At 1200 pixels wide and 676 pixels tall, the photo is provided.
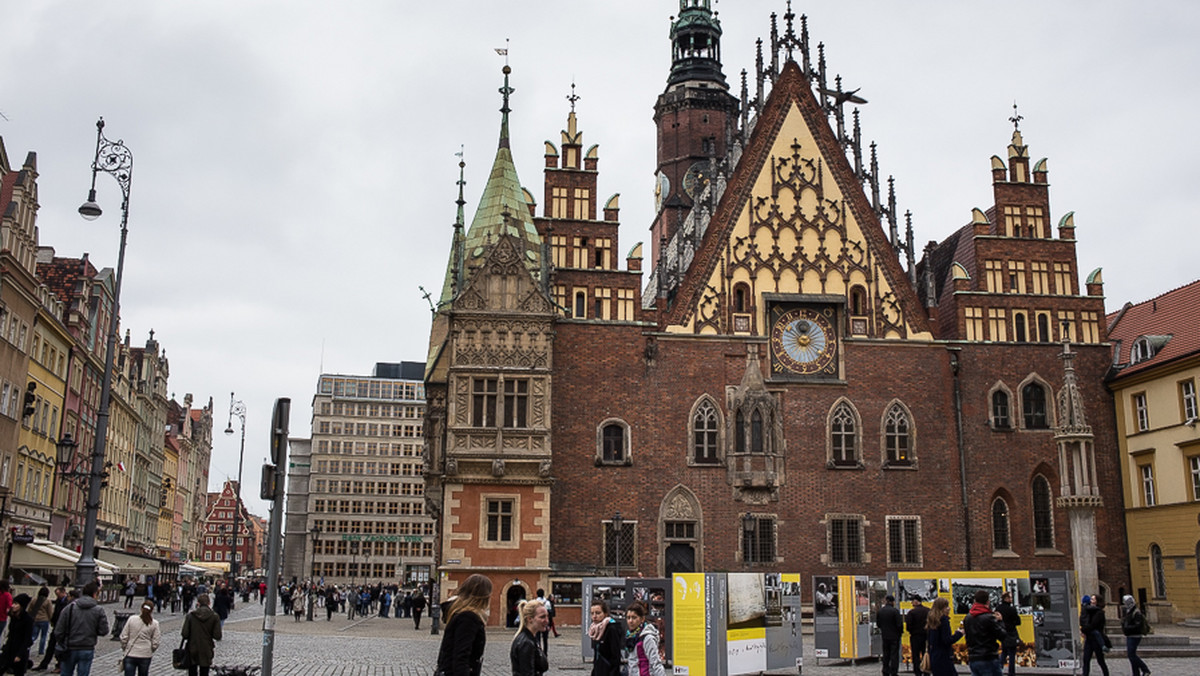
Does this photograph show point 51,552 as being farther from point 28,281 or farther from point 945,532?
point 945,532

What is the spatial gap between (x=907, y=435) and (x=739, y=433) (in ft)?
20.7

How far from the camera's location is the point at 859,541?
127 ft

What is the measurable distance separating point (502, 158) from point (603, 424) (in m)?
11.6

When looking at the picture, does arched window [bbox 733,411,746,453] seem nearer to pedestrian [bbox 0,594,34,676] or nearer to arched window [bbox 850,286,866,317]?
arched window [bbox 850,286,866,317]

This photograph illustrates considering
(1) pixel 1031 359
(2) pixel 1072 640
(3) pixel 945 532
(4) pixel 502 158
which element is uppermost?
(4) pixel 502 158

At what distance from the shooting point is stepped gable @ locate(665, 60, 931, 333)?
39906 mm

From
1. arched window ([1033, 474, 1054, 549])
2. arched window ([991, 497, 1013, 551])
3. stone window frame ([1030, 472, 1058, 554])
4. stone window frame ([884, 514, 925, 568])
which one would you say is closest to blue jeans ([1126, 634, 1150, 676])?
stone window frame ([884, 514, 925, 568])

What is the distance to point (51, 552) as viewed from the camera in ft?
116

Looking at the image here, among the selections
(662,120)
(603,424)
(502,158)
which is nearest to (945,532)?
(603,424)

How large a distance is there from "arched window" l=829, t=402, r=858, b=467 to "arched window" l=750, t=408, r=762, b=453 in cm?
263

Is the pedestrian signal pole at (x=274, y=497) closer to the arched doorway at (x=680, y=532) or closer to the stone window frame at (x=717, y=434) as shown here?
the arched doorway at (x=680, y=532)

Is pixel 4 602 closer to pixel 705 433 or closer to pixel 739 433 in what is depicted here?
pixel 705 433

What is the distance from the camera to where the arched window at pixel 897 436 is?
39531mm

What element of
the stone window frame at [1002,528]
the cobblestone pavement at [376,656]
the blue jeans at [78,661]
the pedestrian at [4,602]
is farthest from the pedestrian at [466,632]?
the stone window frame at [1002,528]
